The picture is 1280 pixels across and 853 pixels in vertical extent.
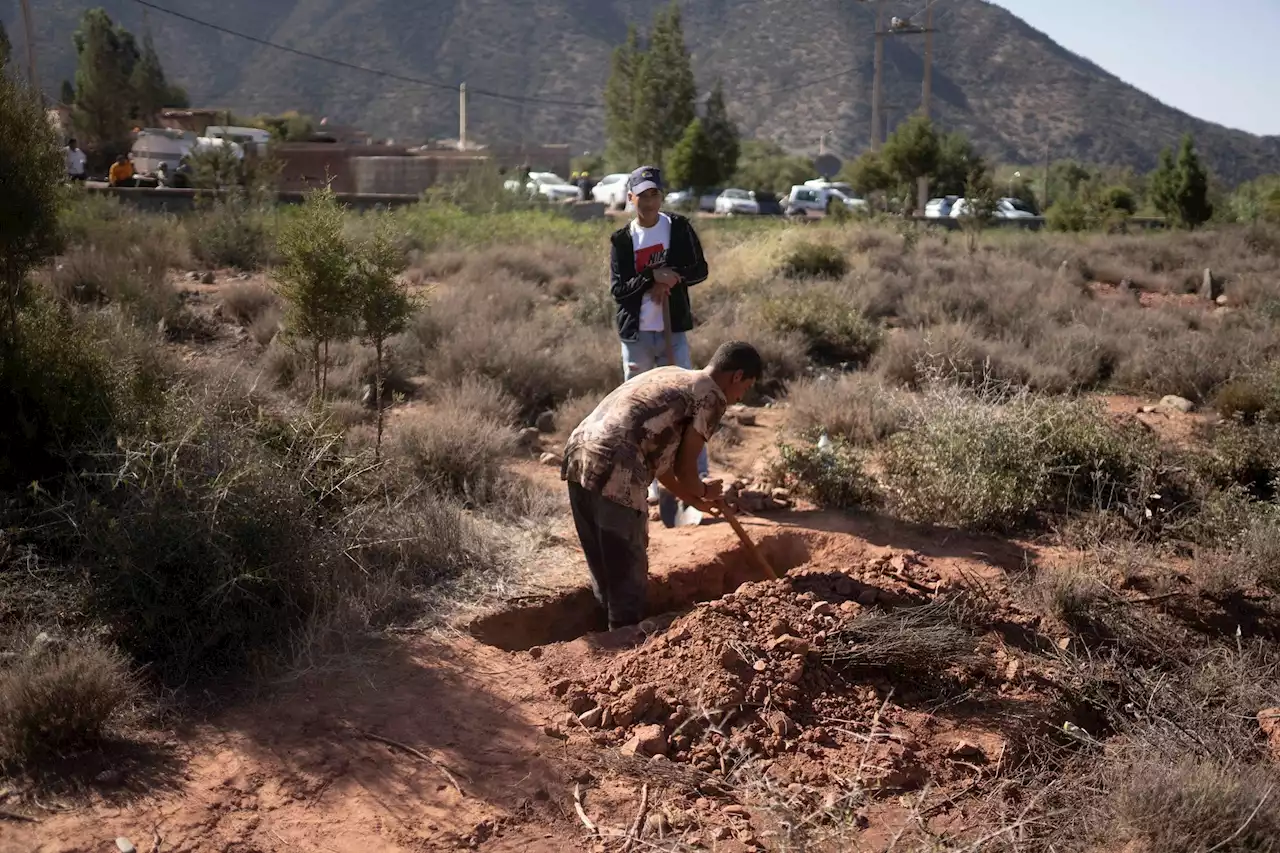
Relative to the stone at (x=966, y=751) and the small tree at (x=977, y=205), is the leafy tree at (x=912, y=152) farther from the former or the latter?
the stone at (x=966, y=751)

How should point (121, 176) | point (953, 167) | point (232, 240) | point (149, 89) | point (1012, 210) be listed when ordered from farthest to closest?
1. point (149, 89)
2. point (1012, 210)
3. point (953, 167)
4. point (121, 176)
5. point (232, 240)

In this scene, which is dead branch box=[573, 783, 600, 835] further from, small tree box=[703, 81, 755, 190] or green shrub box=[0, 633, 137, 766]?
small tree box=[703, 81, 755, 190]

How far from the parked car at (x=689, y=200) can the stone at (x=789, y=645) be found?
2303 cm

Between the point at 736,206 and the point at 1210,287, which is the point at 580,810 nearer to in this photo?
the point at 1210,287

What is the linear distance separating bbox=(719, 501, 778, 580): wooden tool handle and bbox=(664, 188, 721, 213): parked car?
2172 cm

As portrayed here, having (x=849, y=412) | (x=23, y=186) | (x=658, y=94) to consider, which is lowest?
(x=849, y=412)

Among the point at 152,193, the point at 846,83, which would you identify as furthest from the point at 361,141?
the point at 846,83

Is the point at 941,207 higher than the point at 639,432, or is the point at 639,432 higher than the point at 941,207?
the point at 941,207

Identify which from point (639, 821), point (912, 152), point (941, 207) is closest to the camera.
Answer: point (639, 821)

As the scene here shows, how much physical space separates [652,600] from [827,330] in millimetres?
5804

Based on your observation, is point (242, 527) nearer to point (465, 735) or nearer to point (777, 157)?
point (465, 735)

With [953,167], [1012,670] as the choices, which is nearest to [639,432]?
[1012,670]

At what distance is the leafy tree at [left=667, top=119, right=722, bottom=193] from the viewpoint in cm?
3158

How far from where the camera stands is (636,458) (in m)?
4.75
